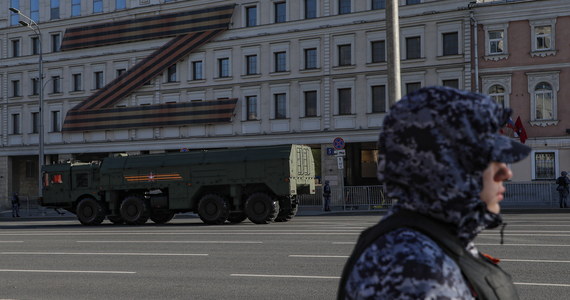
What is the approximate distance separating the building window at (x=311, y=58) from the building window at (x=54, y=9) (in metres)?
19.9

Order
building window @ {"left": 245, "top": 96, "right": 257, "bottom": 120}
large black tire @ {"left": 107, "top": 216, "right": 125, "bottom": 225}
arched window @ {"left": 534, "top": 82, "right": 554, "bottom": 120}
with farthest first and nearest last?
building window @ {"left": 245, "top": 96, "right": 257, "bottom": 120}
arched window @ {"left": 534, "top": 82, "right": 554, "bottom": 120}
large black tire @ {"left": 107, "top": 216, "right": 125, "bottom": 225}

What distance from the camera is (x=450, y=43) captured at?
37.0 metres

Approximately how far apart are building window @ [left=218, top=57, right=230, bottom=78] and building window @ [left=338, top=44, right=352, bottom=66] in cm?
747

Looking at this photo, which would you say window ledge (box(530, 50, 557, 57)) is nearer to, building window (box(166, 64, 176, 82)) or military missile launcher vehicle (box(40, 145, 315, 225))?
military missile launcher vehicle (box(40, 145, 315, 225))

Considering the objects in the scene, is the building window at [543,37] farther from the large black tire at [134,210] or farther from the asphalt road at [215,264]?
the large black tire at [134,210]

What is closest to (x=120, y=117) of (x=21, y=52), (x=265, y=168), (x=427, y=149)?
(x=21, y=52)

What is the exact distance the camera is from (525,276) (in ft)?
29.7

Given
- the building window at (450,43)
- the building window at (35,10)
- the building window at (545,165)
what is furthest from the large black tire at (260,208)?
the building window at (35,10)

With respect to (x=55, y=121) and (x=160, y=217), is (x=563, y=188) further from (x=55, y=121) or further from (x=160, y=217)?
(x=55, y=121)

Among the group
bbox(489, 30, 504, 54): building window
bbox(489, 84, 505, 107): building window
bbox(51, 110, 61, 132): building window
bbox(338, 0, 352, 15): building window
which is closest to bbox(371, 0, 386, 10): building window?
bbox(338, 0, 352, 15): building window

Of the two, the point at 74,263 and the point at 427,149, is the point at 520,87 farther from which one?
the point at 427,149

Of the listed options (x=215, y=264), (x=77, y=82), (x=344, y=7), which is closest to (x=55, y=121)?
(x=77, y=82)

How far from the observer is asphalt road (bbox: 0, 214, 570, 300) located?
862 centimetres

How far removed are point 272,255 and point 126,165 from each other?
45.2ft
